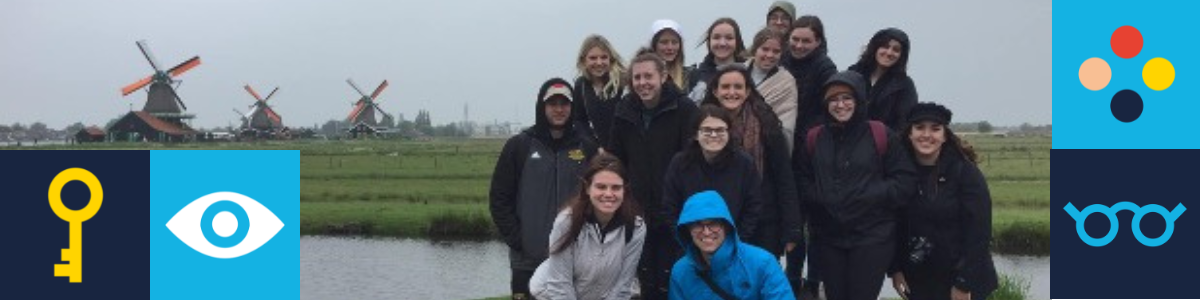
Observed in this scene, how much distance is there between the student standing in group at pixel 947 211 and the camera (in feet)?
19.3

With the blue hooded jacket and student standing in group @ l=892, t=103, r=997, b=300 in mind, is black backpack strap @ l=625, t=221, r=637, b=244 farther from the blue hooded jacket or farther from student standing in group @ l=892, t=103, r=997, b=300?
student standing in group @ l=892, t=103, r=997, b=300

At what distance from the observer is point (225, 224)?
14.4 meters

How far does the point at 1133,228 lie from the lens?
12.5 metres

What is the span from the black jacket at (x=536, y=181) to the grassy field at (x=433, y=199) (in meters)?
18.9

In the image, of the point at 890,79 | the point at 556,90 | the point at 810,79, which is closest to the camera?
the point at 556,90

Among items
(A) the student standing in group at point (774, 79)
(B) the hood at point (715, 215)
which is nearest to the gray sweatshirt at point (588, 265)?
(B) the hood at point (715, 215)

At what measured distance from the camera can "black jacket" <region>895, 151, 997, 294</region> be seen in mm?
5883

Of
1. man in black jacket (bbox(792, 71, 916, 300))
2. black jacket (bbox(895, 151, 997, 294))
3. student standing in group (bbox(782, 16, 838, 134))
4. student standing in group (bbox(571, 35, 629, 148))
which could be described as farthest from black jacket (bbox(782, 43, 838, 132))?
student standing in group (bbox(571, 35, 629, 148))

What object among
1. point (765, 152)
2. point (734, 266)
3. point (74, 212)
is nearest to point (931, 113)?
point (765, 152)

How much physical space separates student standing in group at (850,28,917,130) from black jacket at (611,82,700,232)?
4.19 feet

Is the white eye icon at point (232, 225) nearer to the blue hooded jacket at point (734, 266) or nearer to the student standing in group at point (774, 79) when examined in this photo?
the student standing in group at point (774, 79)

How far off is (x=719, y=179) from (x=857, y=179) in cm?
77

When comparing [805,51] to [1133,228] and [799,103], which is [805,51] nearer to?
[799,103]

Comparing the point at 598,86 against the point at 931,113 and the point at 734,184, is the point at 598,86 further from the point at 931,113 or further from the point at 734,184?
the point at 931,113
